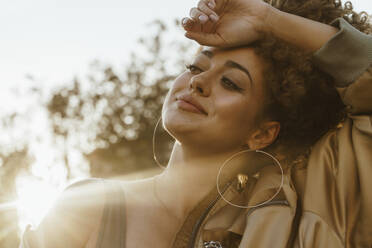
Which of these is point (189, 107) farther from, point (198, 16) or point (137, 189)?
point (137, 189)

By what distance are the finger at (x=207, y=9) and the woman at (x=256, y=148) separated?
0.4 inches

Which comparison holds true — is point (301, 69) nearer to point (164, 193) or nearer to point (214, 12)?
point (214, 12)

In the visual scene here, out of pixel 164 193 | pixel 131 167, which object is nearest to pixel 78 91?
pixel 131 167

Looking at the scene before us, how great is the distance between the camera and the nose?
283 cm

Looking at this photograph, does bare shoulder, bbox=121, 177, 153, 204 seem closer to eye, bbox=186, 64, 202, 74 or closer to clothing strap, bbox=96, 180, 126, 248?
clothing strap, bbox=96, 180, 126, 248

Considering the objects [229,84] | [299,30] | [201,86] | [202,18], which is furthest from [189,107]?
[299,30]

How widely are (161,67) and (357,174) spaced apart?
23.8 m

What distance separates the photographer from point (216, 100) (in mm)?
2820

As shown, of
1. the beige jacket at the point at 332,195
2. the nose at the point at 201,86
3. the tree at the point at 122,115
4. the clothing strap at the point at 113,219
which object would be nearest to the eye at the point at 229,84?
the nose at the point at 201,86

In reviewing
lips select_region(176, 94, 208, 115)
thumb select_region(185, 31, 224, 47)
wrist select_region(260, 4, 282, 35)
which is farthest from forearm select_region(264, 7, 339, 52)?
lips select_region(176, 94, 208, 115)

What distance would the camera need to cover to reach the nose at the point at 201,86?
283 cm

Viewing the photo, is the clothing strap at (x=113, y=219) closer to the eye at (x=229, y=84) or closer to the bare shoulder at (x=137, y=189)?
the bare shoulder at (x=137, y=189)

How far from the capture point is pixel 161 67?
26016 millimetres

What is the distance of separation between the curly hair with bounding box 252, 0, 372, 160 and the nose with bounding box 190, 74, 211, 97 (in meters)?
0.42
